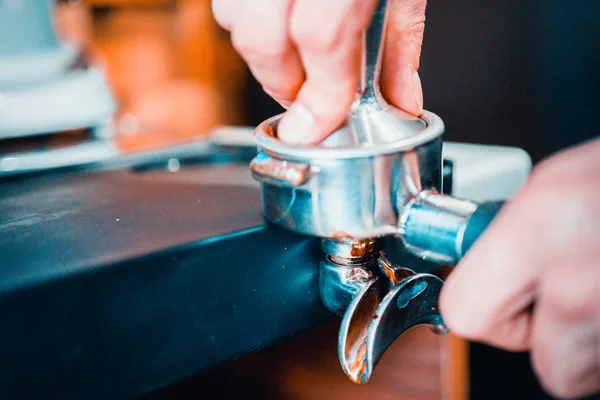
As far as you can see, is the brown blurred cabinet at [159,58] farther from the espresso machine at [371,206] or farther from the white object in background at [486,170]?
the espresso machine at [371,206]

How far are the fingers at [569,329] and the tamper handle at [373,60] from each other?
5.6 inches

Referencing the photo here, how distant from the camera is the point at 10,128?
99 centimetres

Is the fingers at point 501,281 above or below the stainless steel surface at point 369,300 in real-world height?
above

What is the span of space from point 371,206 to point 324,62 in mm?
73

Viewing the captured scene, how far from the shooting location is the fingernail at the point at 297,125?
0.98ft

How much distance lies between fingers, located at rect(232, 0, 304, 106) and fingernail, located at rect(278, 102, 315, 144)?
0.02 meters

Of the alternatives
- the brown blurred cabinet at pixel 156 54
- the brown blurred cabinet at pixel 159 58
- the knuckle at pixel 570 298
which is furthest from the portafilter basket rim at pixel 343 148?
the brown blurred cabinet at pixel 156 54

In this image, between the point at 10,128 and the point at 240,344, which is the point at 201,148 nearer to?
the point at 240,344

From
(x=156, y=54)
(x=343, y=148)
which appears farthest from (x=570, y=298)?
(x=156, y=54)

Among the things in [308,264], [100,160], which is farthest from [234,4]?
[100,160]

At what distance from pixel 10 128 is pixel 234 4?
82cm

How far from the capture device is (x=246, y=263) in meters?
0.33

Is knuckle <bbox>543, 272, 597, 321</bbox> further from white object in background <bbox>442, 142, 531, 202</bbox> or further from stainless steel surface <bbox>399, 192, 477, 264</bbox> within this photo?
white object in background <bbox>442, 142, 531, 202</bbox>

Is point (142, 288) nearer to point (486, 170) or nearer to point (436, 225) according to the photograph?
point (436, 225)
